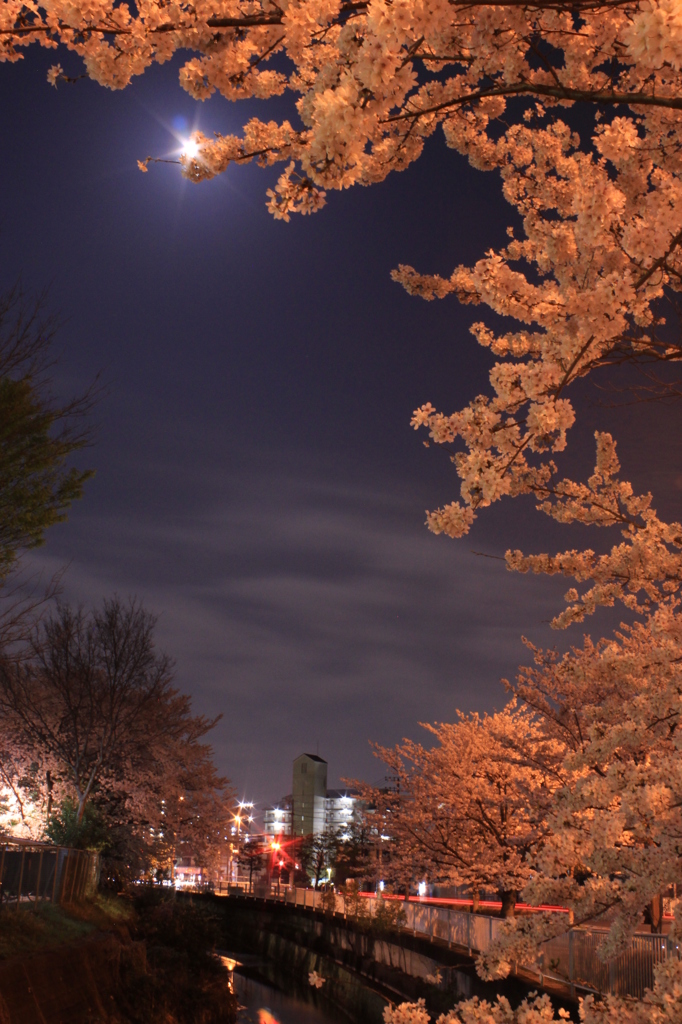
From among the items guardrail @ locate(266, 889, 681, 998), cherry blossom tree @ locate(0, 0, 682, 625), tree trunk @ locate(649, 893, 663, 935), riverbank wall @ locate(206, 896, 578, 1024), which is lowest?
riverbank wall @ locate(206, 896, 578, 1024)

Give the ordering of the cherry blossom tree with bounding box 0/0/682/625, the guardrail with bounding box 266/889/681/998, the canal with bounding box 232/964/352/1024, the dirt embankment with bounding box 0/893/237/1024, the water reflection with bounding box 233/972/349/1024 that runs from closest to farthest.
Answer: the cherry blossom tree with bounding box 0/0/682/625 < the guardrail with bounding box 266/889/681/998 < the dirt embankment with bounding box 0/893/237/1024 < the water reflection with bounding box 233/972/349/1024 < the canal with bounding box 232/964/352/1024

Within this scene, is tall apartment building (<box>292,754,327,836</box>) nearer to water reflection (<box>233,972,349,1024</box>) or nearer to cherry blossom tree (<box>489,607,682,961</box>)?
water reflection (<box>233,972,349,1024</box>)

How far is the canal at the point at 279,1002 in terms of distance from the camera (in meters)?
24.9

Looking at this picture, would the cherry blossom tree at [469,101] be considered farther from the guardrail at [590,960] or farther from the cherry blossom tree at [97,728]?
the cherry blossom tree at [97,728]

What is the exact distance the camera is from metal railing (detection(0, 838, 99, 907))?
51.0ft

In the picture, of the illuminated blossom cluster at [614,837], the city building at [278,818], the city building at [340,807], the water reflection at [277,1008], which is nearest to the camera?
the illuminated blossom cluster at [614,837]

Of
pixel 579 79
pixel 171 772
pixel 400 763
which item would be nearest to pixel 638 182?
pixel 579 79

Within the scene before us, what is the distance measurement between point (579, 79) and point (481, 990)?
55.1 feet

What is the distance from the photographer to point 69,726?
100ft

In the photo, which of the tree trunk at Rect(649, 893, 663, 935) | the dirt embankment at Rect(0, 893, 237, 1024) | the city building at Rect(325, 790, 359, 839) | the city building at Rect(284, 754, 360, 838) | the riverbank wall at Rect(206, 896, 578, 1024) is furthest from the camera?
the city building at Rect(325, 790, 359, 839)

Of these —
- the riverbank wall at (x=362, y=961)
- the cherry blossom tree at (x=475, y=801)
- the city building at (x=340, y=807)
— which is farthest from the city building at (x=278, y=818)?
the cherry blossom tree at (x=475, y=801)

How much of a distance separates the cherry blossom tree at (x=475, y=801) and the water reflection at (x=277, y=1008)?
16.3 feet

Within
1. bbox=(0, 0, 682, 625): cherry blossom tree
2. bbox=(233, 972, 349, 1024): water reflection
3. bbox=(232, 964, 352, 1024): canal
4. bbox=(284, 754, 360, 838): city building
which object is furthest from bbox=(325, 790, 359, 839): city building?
bbox=(0, 0, 682, 625): cherry blossom tree

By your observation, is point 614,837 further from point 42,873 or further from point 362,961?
point 362,961
